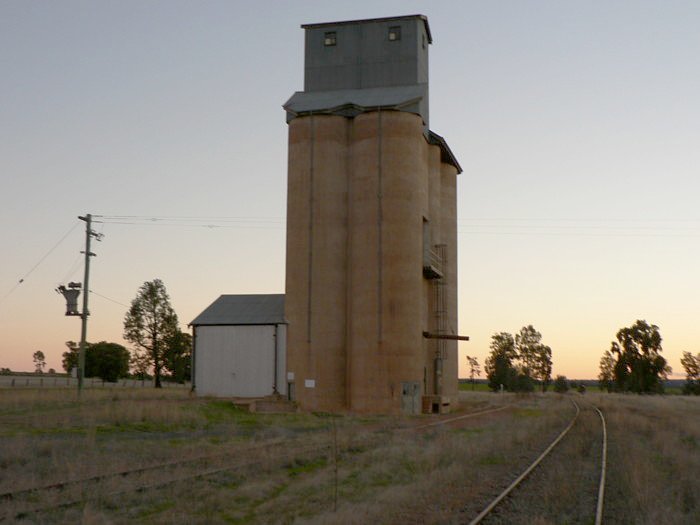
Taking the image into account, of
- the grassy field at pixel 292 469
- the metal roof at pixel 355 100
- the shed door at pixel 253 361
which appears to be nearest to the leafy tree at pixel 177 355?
the shed door at pixel 253 361

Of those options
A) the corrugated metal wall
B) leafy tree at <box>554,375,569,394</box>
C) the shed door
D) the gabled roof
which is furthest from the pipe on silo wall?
leafy tree at <box>554,375,569,394</box>

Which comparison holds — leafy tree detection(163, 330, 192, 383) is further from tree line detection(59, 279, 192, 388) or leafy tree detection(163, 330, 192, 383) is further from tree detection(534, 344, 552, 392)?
tree detection(534, 344, 552, 392)

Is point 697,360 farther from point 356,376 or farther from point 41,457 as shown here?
point 41,457

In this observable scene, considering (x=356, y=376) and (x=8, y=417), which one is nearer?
(x=8, y=417)

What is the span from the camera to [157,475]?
16844 mm

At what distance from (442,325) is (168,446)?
113 ft

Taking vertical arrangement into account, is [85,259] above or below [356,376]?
above

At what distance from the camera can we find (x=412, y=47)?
50.5m

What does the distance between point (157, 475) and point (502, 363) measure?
114 m

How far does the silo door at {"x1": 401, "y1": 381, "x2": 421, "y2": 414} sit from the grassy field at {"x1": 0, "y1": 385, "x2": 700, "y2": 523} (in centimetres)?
1131

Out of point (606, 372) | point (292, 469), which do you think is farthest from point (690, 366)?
point (292, 469)

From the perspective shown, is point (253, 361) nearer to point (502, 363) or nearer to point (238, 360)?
point (238, 360)

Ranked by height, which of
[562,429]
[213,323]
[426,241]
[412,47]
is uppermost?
[412,47]

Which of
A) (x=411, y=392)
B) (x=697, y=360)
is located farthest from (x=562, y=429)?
(x=697, y=360)
